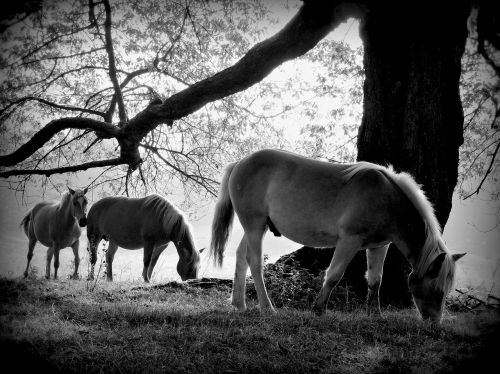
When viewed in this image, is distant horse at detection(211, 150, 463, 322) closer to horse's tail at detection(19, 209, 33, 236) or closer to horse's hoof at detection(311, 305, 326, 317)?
horse's hoof at detection(311, 305, 326, 317)

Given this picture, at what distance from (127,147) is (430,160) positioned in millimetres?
5311

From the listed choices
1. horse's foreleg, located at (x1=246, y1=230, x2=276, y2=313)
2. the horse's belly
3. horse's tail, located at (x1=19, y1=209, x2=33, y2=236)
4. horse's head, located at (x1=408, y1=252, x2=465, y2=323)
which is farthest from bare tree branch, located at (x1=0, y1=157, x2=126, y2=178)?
horse's tail, located at (x1=19, y1=209, x2=33, y2=236)

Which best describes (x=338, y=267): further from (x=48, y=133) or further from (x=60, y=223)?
(x=60, y=223)

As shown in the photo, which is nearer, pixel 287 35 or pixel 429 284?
pixel 429 284

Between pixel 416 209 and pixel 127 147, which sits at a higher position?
pixel 127 147

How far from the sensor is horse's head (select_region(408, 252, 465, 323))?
4.56 meters

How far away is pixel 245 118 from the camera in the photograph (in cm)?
1108

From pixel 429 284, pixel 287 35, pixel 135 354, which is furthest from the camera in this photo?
pixel 287 35

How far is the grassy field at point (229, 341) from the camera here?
291cm

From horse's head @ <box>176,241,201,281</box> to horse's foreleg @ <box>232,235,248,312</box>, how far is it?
15.3 feet

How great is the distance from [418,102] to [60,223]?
10361mm

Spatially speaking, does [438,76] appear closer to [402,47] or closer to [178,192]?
[402,47]

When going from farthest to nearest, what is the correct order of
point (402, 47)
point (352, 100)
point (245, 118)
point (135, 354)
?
point (352, 100) → point (245, 118) → point (402, 47) → point (135, 354)

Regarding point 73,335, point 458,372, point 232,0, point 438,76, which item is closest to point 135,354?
point 73,335
